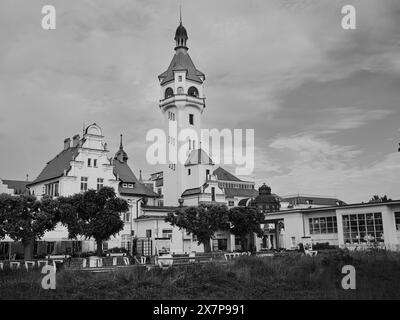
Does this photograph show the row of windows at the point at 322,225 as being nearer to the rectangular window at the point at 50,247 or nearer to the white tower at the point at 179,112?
the white tower at the point at 179,112

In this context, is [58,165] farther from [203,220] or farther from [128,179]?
[203,220]

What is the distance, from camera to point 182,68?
8300 centimetres

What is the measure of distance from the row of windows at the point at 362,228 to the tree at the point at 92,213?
935 inches

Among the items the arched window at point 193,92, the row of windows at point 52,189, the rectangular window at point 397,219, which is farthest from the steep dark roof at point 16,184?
the rectangular window at point 397,219

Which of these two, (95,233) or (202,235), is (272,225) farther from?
(95,233)

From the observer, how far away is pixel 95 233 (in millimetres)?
42469

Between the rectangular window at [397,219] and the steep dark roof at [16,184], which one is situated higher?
the steep dark roof at [16,184]

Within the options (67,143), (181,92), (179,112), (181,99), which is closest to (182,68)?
(181,92)

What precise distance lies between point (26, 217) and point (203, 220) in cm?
1735

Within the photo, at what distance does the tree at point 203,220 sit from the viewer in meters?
48.5

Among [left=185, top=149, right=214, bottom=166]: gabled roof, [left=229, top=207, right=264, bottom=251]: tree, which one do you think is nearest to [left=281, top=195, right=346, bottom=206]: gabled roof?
[left=185, top=149, right=214, bottom=166]: gabled roof

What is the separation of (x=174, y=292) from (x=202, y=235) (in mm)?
27471

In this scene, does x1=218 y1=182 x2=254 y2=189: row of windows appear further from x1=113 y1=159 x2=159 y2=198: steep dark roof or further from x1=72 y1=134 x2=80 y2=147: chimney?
x1=72 y1=134 x2=80 y2=147: chimney
